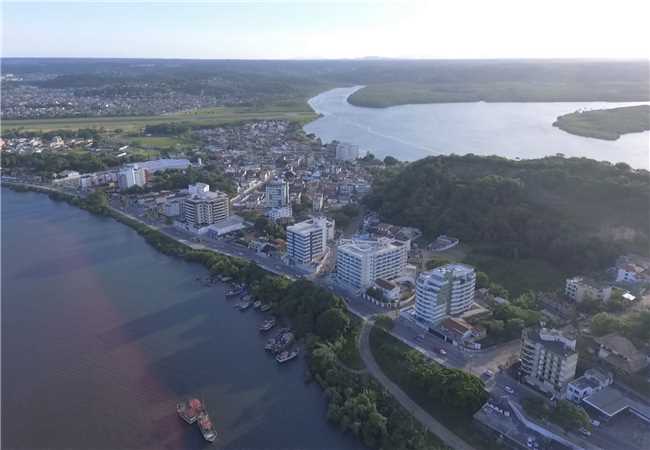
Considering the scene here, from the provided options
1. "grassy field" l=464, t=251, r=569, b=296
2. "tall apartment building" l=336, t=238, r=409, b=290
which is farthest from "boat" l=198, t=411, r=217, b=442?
"grassy field" l=464, t=251, r=569, b=296

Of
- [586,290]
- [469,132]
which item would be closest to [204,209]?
[586,290]

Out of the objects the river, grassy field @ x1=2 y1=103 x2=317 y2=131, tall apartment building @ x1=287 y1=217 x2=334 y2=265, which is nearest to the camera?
tall apartment building @ x1=287 y1=217 x2=334 y2=265

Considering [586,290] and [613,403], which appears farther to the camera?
[586,290]

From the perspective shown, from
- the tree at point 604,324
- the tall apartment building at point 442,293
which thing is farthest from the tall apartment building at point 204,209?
the tree at point 604,324

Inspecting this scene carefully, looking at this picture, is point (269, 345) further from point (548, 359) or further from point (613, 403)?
point (613, 403)

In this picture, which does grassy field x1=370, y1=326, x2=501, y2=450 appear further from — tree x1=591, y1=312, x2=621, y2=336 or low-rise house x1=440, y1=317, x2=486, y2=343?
tree x1=591, y1=312, x2=621, y2=336
